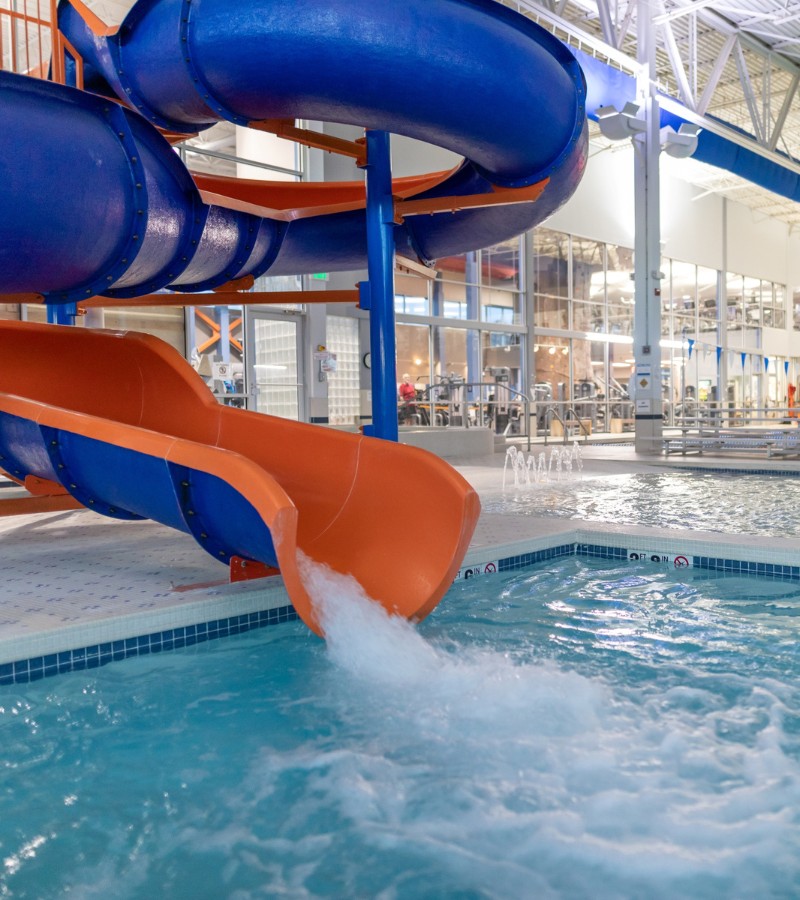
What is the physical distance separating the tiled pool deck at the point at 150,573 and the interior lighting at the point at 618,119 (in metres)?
6.03

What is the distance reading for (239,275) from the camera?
4883mm

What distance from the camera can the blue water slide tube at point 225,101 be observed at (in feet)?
9.66

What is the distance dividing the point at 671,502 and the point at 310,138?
12.5 ft

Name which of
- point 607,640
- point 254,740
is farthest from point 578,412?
point 254,740

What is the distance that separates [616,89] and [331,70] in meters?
8.46

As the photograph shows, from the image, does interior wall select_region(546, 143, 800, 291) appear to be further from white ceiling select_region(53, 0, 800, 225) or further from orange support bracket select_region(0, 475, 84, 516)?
orange support bracket select_region(0, 475, 84, 516)

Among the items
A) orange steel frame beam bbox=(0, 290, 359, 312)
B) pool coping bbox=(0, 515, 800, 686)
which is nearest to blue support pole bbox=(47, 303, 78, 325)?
orange steel frame beam bbox=(0, 290, 359, 312)

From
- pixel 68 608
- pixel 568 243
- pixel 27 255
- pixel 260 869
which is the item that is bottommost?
pixel 260 869

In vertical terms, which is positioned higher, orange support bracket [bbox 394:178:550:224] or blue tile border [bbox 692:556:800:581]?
orange support bracket [bbox 394:178:550:224]

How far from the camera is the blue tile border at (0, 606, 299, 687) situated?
268cm

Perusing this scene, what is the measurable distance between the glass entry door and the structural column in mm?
4861

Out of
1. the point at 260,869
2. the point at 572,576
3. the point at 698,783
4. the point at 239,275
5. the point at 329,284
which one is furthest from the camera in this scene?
the point at 329,284

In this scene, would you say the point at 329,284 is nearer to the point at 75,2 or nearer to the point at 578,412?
the point at 578,412

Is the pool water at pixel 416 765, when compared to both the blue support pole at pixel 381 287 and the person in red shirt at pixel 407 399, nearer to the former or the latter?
the blue support pole at pixel 381 287
